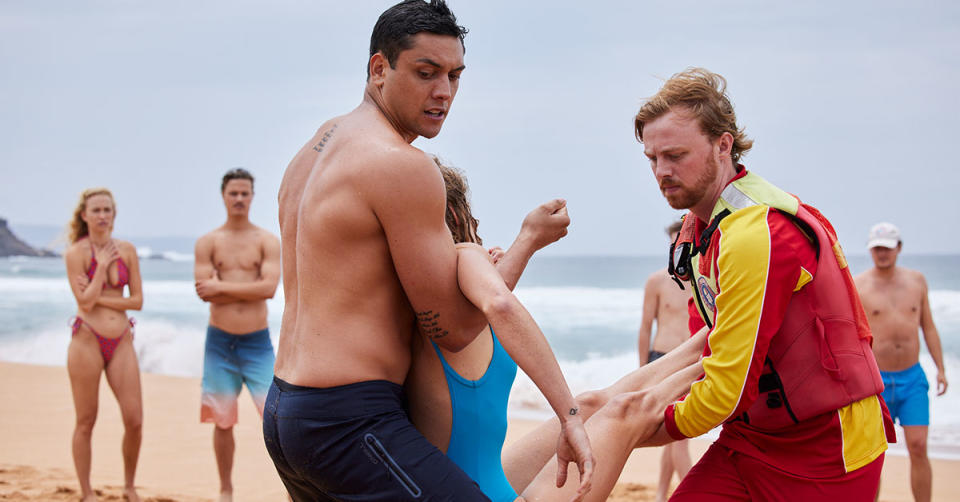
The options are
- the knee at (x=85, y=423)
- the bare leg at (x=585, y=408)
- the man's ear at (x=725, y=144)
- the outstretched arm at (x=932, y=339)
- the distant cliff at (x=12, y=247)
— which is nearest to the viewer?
the man's ear at (x=725, y=144)

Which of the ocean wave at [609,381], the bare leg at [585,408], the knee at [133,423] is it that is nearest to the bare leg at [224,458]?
the knee at [133,423]

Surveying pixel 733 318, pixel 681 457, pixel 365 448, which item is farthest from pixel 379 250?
pixel 681 457

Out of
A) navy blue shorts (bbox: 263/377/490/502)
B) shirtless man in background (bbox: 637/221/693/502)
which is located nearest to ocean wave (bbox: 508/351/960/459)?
shirtless man in background (bbox: 637/221/693/502)

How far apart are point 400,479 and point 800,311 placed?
4.54ft

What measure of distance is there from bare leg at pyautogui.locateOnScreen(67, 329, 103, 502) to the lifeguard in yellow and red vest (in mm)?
4846

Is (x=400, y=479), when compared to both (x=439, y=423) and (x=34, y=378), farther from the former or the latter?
(x=34, y=378)

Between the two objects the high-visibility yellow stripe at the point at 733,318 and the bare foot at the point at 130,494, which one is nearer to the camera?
the high-visibility yellow stripe at the point at 733,318

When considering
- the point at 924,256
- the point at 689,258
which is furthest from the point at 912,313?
the point at 924,256

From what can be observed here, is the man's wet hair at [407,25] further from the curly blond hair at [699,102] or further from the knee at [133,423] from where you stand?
the knee at [133,423]

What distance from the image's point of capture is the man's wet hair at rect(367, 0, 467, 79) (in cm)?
274

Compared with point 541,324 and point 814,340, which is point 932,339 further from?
point 541,324

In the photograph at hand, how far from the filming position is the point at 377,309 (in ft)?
8.65

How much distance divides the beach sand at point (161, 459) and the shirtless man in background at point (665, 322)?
60 centimetres

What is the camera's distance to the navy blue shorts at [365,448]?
2539mm
